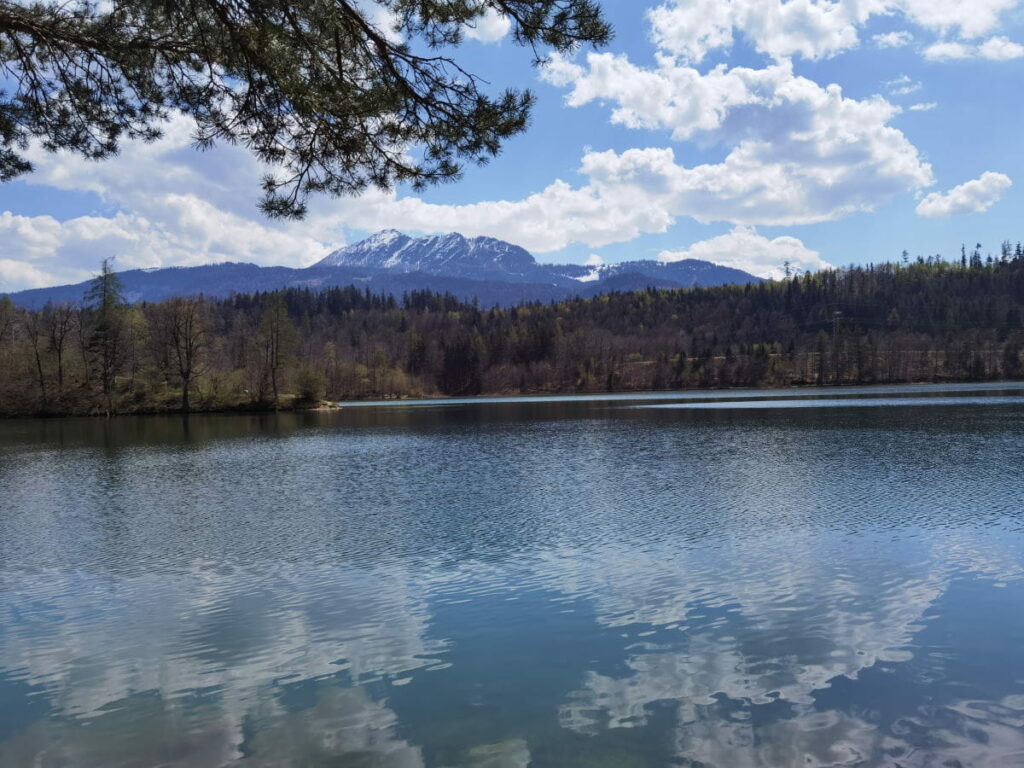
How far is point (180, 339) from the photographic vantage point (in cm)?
9019

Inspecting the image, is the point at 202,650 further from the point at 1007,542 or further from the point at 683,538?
the point at 1007,542

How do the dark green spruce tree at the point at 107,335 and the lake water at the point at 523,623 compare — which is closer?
the lake water at the point at 523,623

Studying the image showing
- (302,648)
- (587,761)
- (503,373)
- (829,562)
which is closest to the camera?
(587,761)

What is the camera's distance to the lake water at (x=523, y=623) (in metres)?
7.95

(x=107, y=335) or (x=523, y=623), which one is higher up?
(x=107, y=335)

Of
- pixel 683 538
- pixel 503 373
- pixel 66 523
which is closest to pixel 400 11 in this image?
pixel 683 538

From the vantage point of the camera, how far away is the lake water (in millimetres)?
7953

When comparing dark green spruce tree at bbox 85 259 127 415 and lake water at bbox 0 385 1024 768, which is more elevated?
dark green spruce tree at bbox 85 259 127 415

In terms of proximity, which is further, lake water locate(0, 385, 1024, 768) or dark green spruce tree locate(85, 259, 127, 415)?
dark green spruce tree locate(85, 259, 127, 415)

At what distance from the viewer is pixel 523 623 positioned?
11828 millimetres

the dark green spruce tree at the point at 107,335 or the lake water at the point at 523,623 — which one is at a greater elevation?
the dark green spruce tree at the point at 107,335

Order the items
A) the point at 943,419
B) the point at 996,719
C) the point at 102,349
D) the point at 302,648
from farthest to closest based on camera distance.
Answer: the point at 102,349 < the point at 943,419 < the point at 302,648 < the point at 996,719

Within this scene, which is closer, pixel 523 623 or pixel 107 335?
pixel 523 623

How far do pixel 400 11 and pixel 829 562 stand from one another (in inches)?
543
